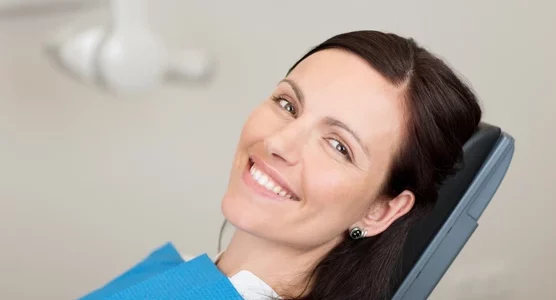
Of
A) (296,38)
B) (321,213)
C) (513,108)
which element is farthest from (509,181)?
(321,213)

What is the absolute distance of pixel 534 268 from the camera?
1664 mm

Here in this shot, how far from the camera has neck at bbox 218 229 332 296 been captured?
93cm

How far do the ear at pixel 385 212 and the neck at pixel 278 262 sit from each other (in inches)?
2.7

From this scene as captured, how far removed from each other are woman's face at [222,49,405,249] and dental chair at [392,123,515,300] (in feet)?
0.37

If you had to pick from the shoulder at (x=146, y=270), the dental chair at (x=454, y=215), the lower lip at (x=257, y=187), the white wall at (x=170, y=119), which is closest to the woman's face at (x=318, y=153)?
the lower lip at (x=257, y=187)

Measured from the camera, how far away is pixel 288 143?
0.84 metres

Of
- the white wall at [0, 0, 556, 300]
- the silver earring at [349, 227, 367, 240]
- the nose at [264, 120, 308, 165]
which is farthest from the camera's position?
the white wall at [0, 0, 556, 300]

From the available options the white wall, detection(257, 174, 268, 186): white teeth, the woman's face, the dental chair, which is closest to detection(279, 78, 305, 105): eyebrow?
the woman's face

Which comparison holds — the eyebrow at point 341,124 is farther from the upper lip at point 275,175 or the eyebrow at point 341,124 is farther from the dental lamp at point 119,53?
the dental lamp at point 119,53

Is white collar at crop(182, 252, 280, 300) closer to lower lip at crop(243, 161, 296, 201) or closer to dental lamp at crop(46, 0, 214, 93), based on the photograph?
lower lip at crop(243, 161, 296, 201)

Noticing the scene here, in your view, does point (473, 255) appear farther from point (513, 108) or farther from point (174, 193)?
point (174, 193)

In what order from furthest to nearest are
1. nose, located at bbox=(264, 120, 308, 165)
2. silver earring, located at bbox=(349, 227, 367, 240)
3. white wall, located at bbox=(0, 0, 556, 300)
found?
white wall, located at bbox=(0, 0, 556, 300)
silver earring, located at bbox=(349, 227, 367, 240)
nose, located at bbox=(264, 120, 308, 165)

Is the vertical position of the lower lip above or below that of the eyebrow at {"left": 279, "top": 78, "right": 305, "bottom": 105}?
below

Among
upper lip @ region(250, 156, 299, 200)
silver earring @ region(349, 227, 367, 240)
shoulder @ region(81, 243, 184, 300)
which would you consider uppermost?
upper lip @ region(250, 156, 299, 200)
